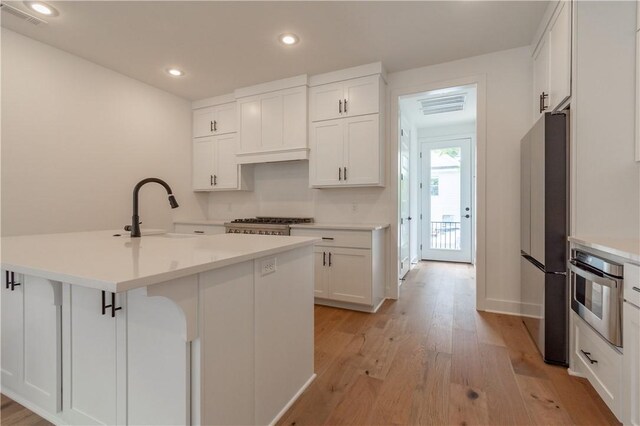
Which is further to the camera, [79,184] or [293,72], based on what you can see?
[293,72]

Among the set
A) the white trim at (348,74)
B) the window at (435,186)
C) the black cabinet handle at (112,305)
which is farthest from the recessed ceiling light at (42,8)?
the window at (435,186)

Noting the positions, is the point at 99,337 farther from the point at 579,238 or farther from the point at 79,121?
the point at 79,121

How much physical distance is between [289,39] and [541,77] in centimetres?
229

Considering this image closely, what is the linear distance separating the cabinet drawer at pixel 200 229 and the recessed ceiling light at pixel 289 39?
2.38 m

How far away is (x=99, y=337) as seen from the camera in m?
1.28

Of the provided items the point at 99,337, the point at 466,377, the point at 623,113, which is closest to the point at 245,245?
the point at 99,337

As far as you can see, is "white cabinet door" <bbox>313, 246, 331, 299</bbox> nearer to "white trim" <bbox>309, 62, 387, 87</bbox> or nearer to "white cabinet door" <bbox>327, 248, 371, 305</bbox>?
"white cabinet door" <bbox>327, 248, 371, 305</bbox>

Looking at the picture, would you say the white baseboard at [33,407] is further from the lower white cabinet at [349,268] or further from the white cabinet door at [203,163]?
the white cabinet door at [203,163]

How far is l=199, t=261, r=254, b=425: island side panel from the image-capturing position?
1104 millimetres

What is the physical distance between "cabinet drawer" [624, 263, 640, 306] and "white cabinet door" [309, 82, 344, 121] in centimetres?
274

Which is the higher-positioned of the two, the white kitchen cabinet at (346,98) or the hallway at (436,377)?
the white kitchen cabinet at (346,98)

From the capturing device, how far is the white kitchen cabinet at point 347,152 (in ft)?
10.7

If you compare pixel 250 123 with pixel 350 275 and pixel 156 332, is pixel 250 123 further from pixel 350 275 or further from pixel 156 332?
pixel 156 332

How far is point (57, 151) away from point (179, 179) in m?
1.49
